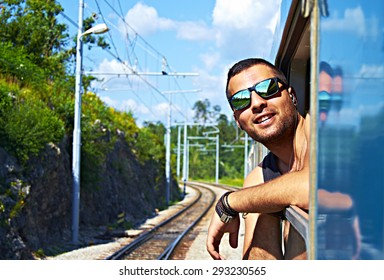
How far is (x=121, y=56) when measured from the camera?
67.7 feet

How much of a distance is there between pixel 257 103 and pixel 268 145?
0.22 metres

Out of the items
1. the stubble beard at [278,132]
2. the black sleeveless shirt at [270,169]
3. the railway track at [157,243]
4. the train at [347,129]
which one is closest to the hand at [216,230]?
the black sleeveless shirt at [270,169]

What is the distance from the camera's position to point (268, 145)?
92.8 inches

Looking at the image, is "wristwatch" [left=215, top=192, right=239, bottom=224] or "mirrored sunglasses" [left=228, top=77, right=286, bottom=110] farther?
"wristwatch" [left=215, top=192, right=239, bottom=224]

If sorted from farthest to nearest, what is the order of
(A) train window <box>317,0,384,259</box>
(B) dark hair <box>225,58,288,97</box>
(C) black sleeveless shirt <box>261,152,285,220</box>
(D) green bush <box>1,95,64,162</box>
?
(D) green bush <box>1,95,64,162</box> < (C) black sleeveless shirt <box>261,152,285,220</box> < (B) dark hair <box>225,58,288,97</box> < (A) train window <box>317,0,384,259</box>

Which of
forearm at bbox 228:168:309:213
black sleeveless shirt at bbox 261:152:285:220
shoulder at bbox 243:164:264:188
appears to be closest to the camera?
forearm at bbox 228:168:309:213

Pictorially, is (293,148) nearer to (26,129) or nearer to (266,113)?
(266,113)

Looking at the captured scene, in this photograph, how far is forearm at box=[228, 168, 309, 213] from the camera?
6.07 feet

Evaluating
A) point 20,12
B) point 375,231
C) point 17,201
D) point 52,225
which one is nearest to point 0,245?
point 17,201

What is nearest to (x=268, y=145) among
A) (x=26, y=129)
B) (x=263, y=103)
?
(x=263, y=103)

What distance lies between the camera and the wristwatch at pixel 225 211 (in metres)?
2.46

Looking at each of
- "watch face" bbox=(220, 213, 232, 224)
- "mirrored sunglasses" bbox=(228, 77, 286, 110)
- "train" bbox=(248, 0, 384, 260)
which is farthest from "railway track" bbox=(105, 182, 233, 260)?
"train" bbox=(248, 0, 384, 260)

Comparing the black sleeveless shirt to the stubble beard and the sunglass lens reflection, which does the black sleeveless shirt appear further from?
the sunglass lens reflection
